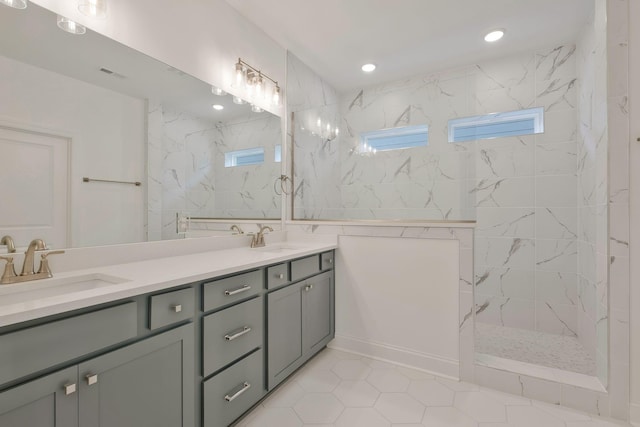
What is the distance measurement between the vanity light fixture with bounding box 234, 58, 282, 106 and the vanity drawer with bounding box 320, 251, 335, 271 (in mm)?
1350

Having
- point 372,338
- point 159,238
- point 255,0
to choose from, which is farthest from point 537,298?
point 255,0

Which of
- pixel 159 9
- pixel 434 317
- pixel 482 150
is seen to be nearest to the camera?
→ pixel 159 9

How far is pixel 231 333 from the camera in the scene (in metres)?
1.51

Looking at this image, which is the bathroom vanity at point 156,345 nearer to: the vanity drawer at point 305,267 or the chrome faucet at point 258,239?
the vanity drawer at point 305,267

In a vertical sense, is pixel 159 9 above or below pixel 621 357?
above

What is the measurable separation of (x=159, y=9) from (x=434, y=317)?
2592mm

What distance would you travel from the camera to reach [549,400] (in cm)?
181

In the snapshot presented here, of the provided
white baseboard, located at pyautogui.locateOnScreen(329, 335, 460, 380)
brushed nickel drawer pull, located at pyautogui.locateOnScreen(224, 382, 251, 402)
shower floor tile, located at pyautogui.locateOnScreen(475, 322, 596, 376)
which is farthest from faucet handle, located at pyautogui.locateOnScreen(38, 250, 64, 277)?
shower floor tile, located at pyautogui.locateOnScreen(475, 322, 596, 376)

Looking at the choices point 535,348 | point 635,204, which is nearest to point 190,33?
point 635,204

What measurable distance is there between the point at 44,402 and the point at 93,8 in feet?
5.31

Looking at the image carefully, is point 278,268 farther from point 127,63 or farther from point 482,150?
point 482,150

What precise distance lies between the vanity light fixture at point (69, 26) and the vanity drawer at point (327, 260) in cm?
186

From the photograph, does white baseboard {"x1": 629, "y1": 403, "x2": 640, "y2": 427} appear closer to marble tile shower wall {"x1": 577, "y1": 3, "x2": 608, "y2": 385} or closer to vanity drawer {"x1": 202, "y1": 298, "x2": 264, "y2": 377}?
marble tile shower wall {"x1": 577, "y1": 3, "x2": 608, "y2": 385}

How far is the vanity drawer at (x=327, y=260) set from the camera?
2.34 meters
